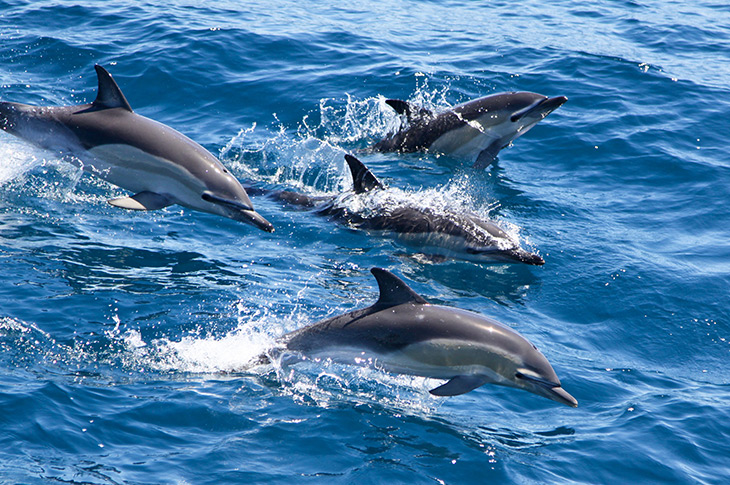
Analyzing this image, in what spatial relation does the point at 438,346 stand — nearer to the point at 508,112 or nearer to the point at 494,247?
the point at 494,247

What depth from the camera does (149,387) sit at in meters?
7.52

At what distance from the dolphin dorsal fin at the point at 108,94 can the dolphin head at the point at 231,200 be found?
1.38m

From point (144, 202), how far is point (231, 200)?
3.32ft

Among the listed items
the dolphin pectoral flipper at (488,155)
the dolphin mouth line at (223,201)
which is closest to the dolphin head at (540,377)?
the dolphin mouth line at (223,201)

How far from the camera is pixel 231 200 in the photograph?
999cm

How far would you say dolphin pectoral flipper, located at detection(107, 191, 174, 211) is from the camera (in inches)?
384

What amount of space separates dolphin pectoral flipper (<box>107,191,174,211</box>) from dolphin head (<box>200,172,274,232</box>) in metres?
0.48

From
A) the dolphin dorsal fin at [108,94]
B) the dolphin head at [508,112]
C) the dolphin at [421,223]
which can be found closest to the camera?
the dolphin dorsal fin at [108,94]

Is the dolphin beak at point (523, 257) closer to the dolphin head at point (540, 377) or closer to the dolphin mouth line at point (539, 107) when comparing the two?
the dolphin head at point (540, 377)

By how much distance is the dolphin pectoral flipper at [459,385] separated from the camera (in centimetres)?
750

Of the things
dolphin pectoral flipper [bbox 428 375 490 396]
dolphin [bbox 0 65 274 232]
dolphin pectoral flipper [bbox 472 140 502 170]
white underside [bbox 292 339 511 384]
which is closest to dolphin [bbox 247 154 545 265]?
dolphin [bbox 0 65 274 232]

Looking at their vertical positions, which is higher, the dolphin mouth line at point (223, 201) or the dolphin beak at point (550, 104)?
the dolphin beak at point (550, 104)

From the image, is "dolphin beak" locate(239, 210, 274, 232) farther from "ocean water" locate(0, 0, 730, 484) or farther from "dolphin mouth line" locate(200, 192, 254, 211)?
"ocean water" locate(0, 0, 730, 484)

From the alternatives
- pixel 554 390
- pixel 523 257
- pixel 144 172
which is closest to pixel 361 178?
pixel 523 257
